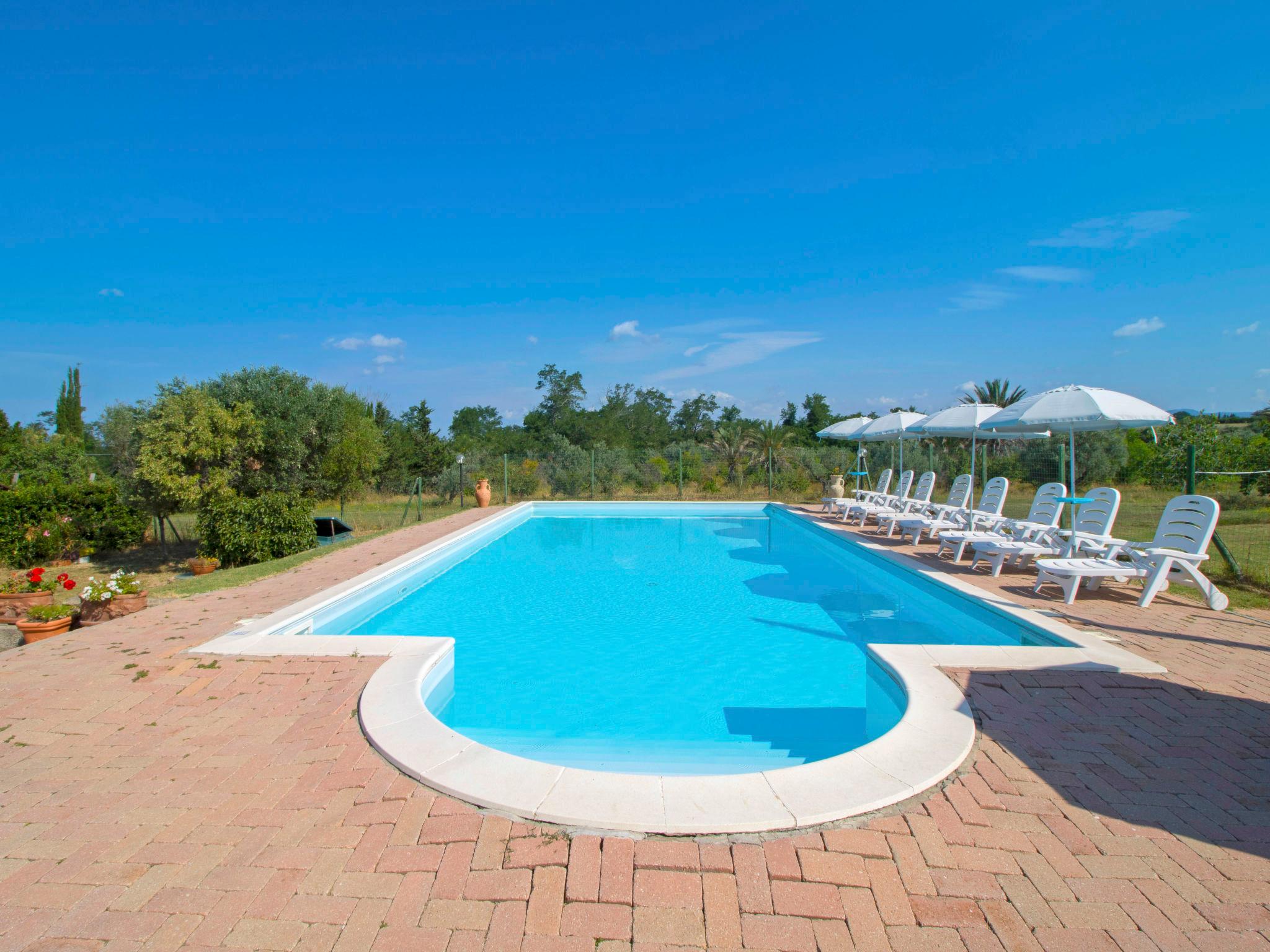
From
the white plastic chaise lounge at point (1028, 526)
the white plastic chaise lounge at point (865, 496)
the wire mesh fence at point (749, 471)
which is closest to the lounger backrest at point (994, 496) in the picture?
the white plastic chaise lounge at point (1028, 526)

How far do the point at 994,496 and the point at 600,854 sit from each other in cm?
861

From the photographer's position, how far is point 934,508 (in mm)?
9836

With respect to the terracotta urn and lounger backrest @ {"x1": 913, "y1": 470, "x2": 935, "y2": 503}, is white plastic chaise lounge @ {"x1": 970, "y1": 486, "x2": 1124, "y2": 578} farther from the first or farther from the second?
the terracotta urn

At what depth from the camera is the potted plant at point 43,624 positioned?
17.0 ft

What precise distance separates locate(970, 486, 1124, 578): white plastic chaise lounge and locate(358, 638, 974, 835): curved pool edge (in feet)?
13.2

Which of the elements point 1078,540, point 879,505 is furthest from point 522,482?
point 1078,540

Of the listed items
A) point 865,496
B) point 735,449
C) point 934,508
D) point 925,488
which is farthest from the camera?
point 735,449

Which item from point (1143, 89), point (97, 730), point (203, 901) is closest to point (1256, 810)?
point (203, 901)

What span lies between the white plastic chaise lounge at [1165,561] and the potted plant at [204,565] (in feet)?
34.0

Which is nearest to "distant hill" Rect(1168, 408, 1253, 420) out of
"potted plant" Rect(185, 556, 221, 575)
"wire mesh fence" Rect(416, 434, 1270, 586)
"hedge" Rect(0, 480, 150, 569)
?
"wire mesh fence" Rect(416, 434, 1270, 586)

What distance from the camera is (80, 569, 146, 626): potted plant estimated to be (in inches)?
215

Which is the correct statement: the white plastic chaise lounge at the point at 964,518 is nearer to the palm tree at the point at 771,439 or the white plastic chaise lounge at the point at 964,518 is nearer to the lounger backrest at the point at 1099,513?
the lounger backrest at the point at 1099,513

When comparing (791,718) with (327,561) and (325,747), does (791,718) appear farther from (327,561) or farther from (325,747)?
(327,561)

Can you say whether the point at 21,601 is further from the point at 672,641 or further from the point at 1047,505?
the point at 1047,505
